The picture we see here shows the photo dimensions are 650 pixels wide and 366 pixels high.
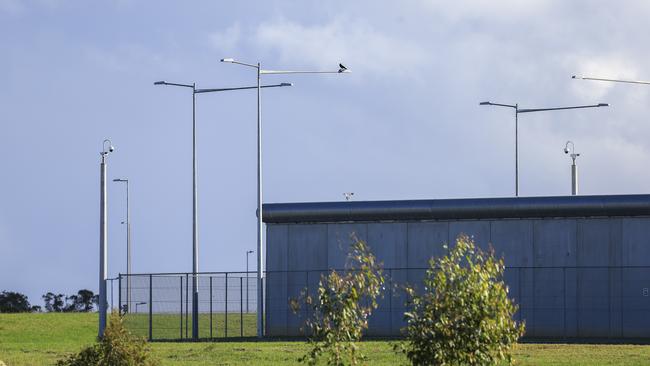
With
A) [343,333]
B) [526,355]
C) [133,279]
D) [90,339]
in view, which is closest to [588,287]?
[526,355]

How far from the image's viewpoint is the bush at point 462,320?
63.8 ft

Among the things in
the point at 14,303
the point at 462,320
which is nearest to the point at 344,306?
the point at 462,320

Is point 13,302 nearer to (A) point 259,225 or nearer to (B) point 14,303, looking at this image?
(B) point 14,303

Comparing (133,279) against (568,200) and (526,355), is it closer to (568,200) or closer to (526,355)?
(568,200)

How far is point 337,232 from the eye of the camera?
52.7 metres

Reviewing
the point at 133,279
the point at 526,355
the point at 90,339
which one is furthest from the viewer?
the point at 90,339

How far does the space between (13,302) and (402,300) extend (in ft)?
182

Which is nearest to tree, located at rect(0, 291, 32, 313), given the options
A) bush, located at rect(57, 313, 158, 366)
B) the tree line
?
the tree line

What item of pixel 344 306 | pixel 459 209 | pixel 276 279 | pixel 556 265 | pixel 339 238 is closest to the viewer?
pixel 344 306

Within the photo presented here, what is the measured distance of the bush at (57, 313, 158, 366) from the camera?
25531mm

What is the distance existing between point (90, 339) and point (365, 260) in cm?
4208

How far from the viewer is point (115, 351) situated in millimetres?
25516

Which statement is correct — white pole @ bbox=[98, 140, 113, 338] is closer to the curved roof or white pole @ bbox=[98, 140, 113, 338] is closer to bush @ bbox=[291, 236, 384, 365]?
the curved roof

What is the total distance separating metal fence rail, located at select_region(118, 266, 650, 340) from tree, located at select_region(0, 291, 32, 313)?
4535 cm
